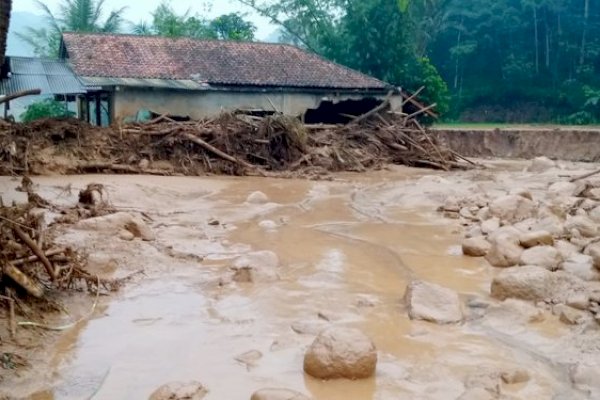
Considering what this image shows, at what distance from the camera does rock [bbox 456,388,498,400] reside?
347 cm

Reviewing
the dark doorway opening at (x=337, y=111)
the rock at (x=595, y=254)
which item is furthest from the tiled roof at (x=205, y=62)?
the rock at (x=595, y=254)

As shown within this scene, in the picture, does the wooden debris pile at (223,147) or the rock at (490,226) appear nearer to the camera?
the rock at (490,226)

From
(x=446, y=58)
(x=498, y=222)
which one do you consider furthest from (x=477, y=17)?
(x=498, y=222)

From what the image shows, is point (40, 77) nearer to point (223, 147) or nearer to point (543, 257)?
point (223, 147)

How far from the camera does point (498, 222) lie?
861cm

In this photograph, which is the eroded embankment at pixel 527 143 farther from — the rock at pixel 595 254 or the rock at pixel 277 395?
the rock at pixel 277 395

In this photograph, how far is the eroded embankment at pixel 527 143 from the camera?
77.0ft

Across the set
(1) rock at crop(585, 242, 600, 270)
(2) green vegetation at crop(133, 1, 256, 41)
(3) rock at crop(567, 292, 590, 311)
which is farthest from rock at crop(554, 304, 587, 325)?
(2) green vegetation at crop(133, 1, 256, 41)

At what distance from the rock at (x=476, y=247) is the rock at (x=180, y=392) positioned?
4.48 m

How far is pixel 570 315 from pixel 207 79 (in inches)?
690

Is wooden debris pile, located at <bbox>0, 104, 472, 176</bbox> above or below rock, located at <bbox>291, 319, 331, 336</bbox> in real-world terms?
above

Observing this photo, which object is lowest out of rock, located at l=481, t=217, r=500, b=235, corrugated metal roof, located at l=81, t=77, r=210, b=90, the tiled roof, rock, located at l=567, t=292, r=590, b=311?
rock, located at l=567, t=292, r=590, b=311

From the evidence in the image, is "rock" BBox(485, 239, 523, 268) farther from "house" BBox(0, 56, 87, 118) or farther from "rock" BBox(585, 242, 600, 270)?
"house" BBox(0, 56, 87, 118)

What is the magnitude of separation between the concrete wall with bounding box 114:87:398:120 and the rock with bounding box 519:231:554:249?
42.0 feet
